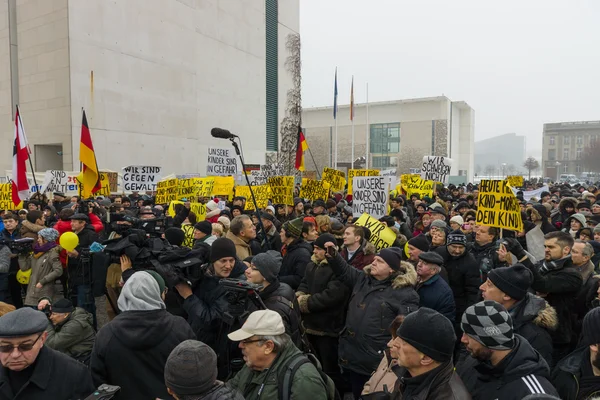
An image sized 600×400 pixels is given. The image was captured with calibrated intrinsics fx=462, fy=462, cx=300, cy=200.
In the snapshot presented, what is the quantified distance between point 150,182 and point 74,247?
6.31 meters

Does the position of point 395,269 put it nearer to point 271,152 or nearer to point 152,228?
point 152,228

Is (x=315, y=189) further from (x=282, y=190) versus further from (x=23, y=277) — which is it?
(x=23, y=277)

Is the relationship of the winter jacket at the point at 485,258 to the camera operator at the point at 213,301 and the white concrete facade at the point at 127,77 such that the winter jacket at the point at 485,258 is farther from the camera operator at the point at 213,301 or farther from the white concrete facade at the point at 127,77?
the white concrete facade at the point at 127,77

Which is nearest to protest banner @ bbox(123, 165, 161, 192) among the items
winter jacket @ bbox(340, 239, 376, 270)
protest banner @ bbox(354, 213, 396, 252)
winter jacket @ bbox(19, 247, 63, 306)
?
winter jacket @ bbox(19, 247, 63, 306)

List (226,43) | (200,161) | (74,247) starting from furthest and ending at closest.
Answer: (226,43), (200,161), (74,247)

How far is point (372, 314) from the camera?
4.04 m

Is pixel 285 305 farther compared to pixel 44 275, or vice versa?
pixel 44 275

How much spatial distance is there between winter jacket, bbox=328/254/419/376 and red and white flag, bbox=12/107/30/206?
872 centimetres

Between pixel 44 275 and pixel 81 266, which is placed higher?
pixel 81 266

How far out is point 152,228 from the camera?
14.4 feet

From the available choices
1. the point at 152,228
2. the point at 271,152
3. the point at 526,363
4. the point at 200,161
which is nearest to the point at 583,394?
the point at 526,363

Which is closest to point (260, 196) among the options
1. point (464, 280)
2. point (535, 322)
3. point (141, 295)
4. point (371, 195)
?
point (371, 195)

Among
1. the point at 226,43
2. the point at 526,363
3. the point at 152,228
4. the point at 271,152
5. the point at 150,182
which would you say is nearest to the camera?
the point at 526,363

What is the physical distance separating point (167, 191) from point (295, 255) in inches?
251
